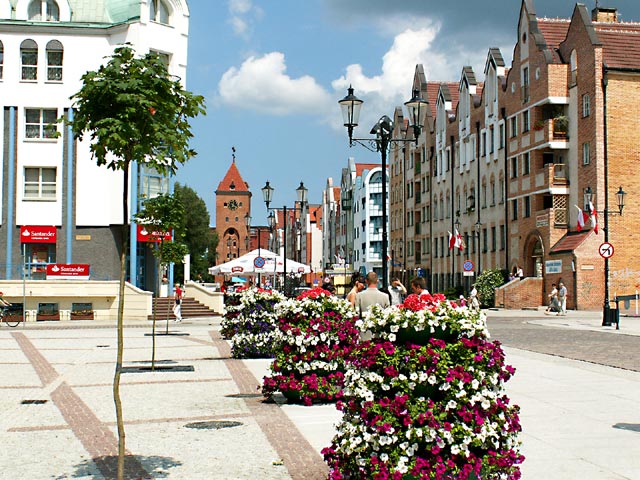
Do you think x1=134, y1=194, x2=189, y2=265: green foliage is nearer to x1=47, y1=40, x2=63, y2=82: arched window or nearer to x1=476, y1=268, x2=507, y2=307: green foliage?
x1=47, y1=40, x2=63, y2=82: arched window

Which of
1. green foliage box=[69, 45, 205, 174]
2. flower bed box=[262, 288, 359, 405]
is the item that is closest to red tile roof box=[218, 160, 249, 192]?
flower bed box=[262, 288, 359, 405]

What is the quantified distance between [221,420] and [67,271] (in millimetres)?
32125

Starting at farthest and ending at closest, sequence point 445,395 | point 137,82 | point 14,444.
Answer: point 14,444 < point 137,82 < point 445,395

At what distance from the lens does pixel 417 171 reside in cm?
8112

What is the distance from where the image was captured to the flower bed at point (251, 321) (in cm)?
1883

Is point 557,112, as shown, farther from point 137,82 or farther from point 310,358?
point 137,82

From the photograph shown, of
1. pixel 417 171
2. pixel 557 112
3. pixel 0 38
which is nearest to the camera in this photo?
pixel 0 38

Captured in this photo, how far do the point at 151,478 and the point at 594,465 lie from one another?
151 inches

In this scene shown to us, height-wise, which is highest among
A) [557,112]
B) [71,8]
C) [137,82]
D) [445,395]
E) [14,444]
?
[71,8]

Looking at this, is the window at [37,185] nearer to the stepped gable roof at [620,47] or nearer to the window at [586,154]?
the window at [586,154]

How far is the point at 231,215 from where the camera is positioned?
6816 inches

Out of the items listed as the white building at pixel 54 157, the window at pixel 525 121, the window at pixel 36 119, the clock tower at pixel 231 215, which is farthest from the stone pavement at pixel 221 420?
the clock tower at pixel 231 215

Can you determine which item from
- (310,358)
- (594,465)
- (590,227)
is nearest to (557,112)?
(590,227)

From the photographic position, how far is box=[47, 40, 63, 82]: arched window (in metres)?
43.9
